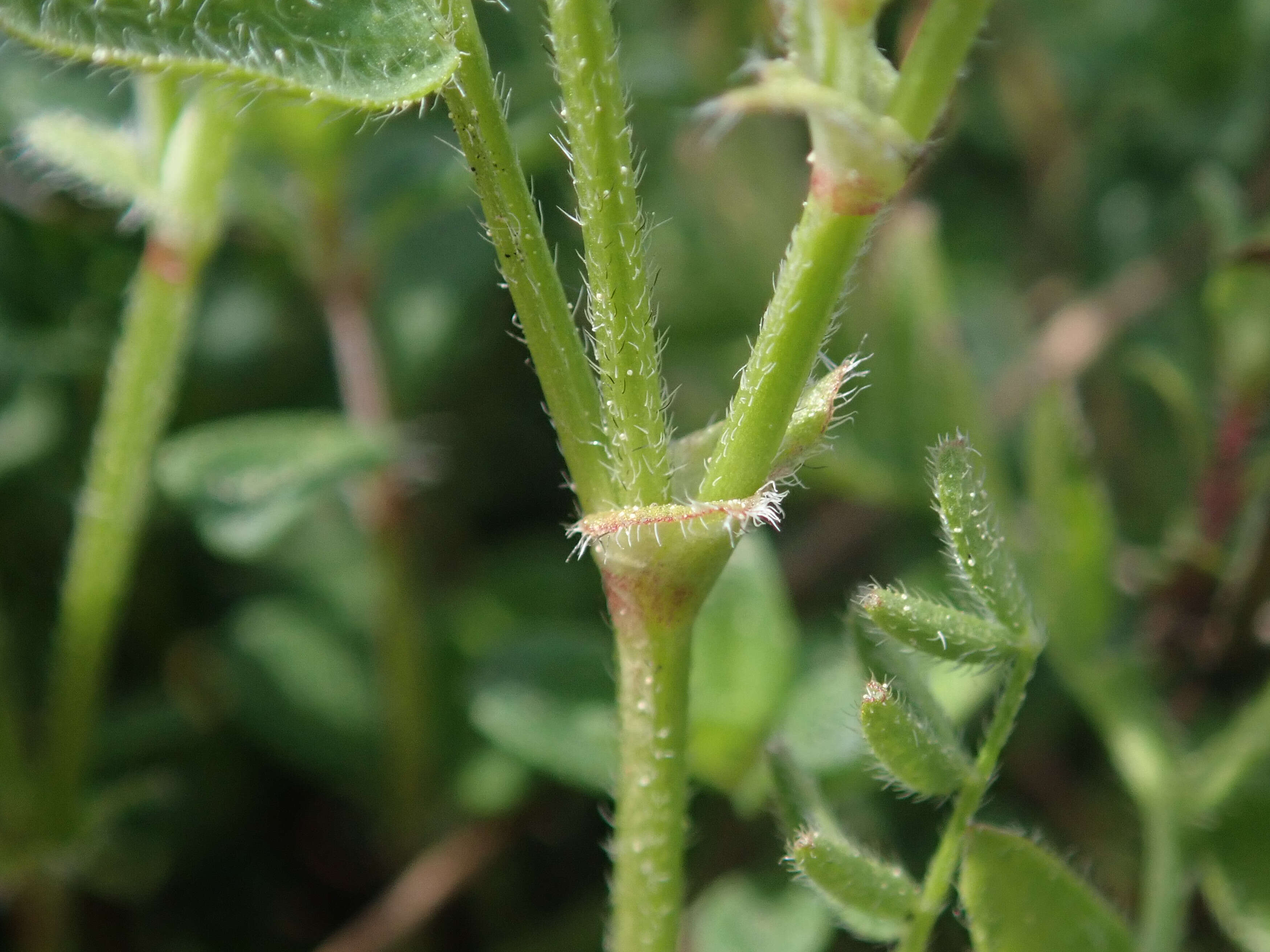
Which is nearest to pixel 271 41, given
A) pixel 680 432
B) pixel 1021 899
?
pixel 1021 899

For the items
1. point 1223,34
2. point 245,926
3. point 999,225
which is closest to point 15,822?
point 245,926

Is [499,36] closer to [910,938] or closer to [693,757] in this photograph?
[693,757]

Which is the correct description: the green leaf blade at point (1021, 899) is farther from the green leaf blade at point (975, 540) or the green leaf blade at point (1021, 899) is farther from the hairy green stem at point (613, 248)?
the hairy green stem at point (613, 248)

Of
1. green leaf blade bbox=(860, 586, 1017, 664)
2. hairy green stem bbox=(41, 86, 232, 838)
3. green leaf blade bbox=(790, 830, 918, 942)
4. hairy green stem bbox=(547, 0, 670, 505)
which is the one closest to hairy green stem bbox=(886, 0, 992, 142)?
hairy green stem bbox=(547, 0, 670, 505)

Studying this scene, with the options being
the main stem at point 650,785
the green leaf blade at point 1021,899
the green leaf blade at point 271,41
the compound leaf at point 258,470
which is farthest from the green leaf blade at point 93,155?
the green leaf blade at point 1021,899

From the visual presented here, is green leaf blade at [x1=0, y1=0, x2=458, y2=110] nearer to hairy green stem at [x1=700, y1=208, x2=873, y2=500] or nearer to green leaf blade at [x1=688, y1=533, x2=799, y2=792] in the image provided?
hairy green stem at [x1=700, y1=208, x2=873, y2=500]
